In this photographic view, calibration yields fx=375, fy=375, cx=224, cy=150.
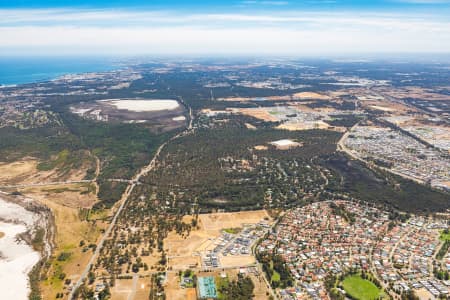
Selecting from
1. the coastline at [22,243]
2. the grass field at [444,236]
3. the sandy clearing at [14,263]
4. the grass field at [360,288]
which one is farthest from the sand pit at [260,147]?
the sandy clearing at [14,263]

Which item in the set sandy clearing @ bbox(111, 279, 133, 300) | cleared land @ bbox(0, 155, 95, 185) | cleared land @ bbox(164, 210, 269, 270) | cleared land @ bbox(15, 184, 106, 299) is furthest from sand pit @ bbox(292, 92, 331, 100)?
sandy clearing @ bbox(111, 279, 133, 300)

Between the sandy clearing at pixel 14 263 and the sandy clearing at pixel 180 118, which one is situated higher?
the sandy clearing at pixel 180 118

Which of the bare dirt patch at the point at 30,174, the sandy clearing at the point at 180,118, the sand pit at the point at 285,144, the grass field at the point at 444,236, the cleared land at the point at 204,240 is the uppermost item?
the sandy clearing at the point at 180,118

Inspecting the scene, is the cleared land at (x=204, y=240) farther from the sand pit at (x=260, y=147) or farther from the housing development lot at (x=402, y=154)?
the housing development lot at (x=402, y=154)

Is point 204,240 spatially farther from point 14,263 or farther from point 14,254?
point 14,254

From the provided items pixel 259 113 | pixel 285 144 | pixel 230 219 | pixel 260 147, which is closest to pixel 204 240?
pixel 230 219

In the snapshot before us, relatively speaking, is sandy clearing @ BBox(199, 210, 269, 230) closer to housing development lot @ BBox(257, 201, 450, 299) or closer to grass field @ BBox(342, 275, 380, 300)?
housing development lot @ BBox(257, 201, 450, 299)
